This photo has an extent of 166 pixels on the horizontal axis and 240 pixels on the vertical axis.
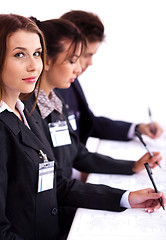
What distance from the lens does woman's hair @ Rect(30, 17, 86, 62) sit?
150 cm

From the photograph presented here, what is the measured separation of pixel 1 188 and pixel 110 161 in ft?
2.33

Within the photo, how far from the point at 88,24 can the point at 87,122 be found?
65cm

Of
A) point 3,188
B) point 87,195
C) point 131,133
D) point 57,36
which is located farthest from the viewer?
point 131,133

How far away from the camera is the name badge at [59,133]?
1476 mm

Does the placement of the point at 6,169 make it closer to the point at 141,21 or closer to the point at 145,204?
the point at 145,204

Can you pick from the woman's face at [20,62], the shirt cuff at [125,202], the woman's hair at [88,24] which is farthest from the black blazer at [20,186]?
the woman's hair at [88,24]

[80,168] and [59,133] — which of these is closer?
[59,133]

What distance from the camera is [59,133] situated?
152 cm

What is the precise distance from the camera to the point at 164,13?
8.96 feet

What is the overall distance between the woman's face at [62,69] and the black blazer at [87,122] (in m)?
0.46

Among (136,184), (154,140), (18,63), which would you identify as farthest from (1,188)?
(154,140)

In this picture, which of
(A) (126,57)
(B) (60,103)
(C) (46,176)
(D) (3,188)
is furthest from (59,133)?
(A) (126,57)

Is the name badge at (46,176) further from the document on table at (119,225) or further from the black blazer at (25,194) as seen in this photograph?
the document on table at (119,225)

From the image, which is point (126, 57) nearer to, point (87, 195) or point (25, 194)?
point (87, 195)
